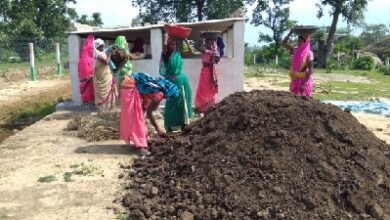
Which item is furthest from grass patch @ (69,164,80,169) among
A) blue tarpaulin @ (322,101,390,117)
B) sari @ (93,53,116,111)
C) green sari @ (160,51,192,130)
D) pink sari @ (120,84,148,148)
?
blue tarpaulin @ (322,101,390,117)

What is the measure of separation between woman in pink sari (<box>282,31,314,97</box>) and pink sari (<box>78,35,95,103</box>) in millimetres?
4440

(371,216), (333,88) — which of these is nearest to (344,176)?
(371,216)

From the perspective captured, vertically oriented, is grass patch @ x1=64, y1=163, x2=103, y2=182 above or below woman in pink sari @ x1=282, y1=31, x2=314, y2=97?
below

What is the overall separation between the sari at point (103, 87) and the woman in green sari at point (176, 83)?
217 cm

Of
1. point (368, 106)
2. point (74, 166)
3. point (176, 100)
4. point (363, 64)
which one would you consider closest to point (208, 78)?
point (176, 100)

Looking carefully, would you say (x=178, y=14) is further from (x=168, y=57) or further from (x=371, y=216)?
(x=371, y=216)

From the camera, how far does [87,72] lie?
31.3ft

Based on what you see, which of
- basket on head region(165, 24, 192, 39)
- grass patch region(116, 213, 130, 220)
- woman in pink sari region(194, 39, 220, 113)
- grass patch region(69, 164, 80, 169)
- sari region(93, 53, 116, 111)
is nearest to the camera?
grass patch region(116, 213, 130, 220)

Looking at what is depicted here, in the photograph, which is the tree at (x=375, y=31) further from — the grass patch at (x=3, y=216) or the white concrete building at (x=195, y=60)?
the grass patch at (x=3, y=216)

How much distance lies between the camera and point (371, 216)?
3924mm

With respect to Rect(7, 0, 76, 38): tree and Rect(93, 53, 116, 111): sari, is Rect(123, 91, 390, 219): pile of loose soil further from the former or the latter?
Rect(7, 0, 76, 38): tree

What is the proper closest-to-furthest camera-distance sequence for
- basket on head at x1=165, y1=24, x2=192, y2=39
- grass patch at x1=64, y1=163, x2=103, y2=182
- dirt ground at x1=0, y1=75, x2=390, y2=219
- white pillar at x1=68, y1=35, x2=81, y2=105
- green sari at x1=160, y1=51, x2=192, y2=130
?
dirt ground at x1=0, y1=75, x2=390, y2=219 → grass patch at x1=64, y1=163, x2=103, y2=182 → basket on head at x1=165, y1=24, x2=192, y2=39 → green sari at x1=160, y1=51, x2=192, y2=130 → white pillar at x1=68, y1=35, x2=81, y2=105

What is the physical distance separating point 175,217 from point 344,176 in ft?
5.32

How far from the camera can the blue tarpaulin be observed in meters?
9.98
